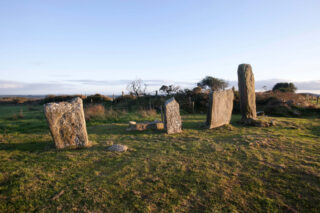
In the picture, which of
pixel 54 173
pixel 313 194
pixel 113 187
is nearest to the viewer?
pixel 313 194

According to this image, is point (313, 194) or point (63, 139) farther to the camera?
point (63, 139)

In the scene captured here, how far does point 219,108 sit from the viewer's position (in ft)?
30.0

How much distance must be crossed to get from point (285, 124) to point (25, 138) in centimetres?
1342

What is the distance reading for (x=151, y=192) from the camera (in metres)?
3.40

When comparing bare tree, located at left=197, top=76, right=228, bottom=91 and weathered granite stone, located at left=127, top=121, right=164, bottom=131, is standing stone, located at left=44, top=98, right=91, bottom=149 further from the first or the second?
bare tree, located at left=197, top=76, right=228, bottom=91

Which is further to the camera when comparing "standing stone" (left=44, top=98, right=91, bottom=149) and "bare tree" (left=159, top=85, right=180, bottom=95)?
"bare tree" (left=159, top=85, right=180, bottom=95)

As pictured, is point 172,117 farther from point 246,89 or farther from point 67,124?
point 246,89

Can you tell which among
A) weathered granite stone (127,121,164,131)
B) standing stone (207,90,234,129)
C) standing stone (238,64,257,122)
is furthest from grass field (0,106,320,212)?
standing stone (238,64,257,122)

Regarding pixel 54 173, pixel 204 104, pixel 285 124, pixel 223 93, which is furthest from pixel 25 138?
pixel 204 104

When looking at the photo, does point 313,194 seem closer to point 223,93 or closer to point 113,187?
point 113,187

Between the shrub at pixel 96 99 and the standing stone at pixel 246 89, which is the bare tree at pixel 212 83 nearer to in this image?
the shrub at pixel 96 99

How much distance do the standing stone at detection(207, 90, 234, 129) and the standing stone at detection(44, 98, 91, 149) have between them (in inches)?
240

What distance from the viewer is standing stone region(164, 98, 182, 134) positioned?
312 inches

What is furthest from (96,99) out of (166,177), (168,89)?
(166,177)
